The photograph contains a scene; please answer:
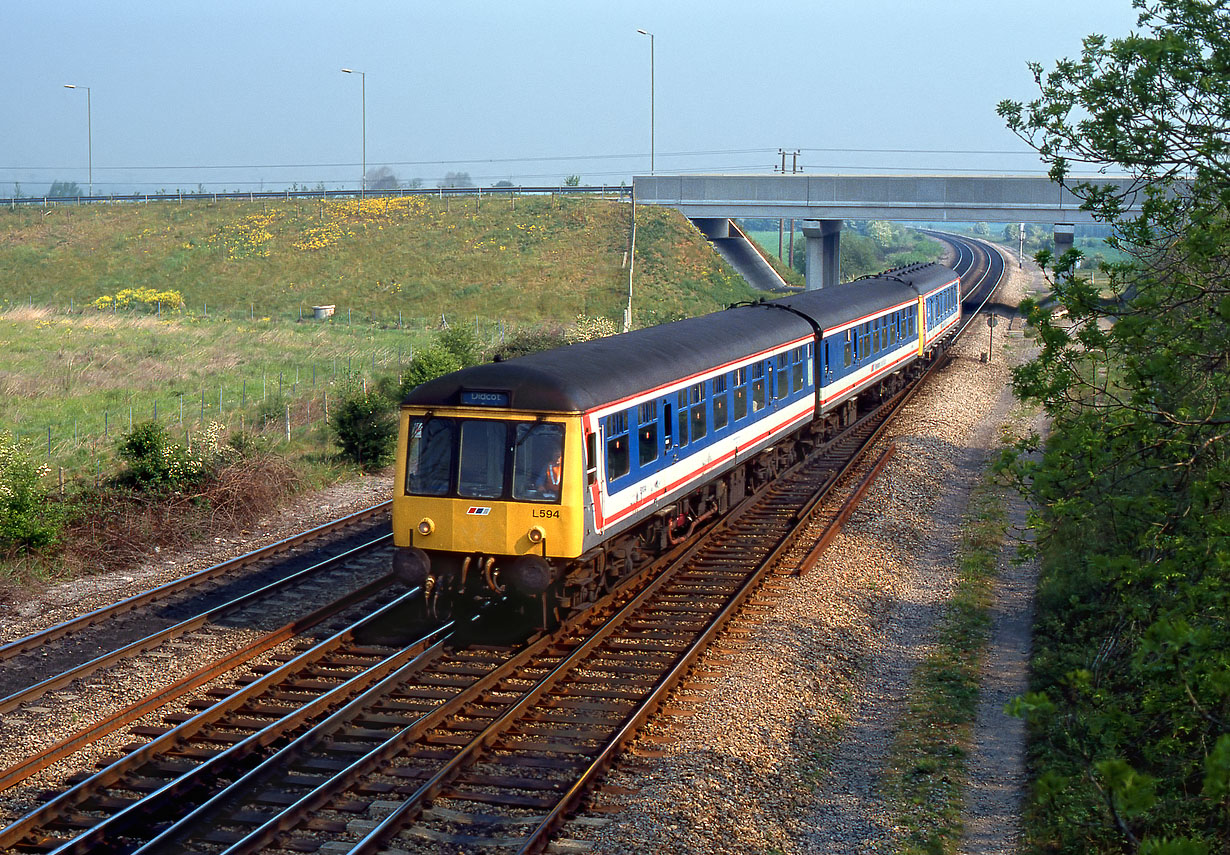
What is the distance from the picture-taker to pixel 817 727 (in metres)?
11.7

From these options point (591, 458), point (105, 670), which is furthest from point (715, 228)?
point (105, 670)

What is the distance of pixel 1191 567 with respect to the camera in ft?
25.1

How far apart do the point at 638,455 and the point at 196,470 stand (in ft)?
30.1

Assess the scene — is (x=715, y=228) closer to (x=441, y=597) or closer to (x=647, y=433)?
(x=647, y=433)

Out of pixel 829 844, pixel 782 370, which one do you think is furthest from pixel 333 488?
pixel 829 844

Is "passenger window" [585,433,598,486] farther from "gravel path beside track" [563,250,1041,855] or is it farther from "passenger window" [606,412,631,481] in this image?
"gravel path beside track" [563,250,1041,855]

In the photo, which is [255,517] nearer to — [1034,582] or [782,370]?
[782,370]

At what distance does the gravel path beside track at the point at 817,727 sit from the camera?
31.0 ft

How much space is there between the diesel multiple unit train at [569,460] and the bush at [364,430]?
840cm

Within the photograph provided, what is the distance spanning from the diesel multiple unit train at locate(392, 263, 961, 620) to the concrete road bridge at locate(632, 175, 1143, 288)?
39.3 m

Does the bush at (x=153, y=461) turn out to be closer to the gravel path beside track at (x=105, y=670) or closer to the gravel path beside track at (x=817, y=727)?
the gravel path beside track at (x=105, y=670)

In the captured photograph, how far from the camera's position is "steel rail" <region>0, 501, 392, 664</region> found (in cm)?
1346

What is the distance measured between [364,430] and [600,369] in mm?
11788

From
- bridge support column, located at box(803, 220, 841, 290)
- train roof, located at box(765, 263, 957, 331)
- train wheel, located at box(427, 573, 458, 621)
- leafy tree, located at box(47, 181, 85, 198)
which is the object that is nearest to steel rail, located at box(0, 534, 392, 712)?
train wheel, located at box(427, 573, 458, 621)
